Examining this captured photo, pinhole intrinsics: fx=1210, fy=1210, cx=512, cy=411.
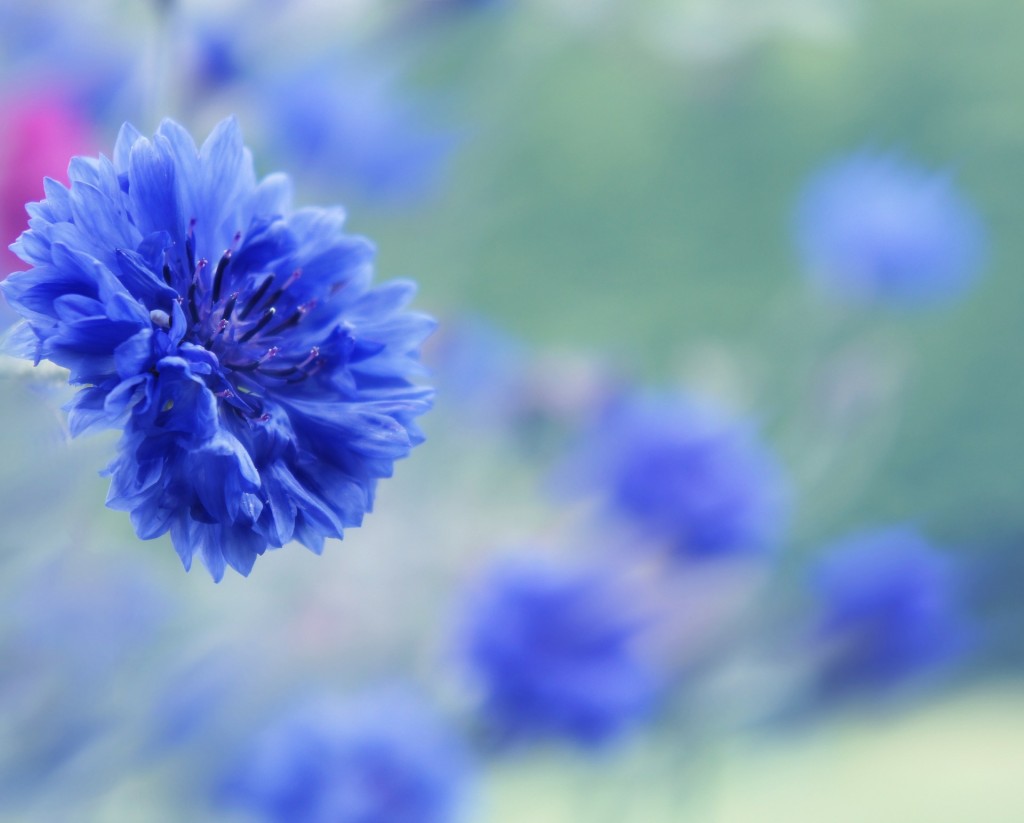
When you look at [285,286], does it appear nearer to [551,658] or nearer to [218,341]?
[218,341]

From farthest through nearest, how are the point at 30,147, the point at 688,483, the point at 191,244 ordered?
the point at 688,483 → the point at 30,147 → the point at 191,244

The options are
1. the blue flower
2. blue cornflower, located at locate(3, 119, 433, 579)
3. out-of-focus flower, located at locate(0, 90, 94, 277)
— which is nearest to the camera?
blue cornflower, located at locate(3, 119, 433, 579)

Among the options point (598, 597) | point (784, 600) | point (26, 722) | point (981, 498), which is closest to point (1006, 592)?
point (981, 498)

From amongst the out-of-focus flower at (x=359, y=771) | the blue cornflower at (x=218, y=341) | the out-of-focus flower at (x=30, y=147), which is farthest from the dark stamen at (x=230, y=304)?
the out-of-focus flower at (x=359, y=771)

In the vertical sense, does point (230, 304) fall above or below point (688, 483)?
below

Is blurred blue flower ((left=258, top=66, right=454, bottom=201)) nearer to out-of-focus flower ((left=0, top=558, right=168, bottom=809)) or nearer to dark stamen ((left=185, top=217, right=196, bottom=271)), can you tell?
out-of-focus flower ((left=0, top=558, right=168, bottom=809))

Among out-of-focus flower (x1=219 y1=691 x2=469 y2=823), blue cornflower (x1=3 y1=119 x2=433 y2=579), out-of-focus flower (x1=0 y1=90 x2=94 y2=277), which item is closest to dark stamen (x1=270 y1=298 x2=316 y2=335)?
blue cornflower (x1=3 y1=119 x2=433 y2=579)

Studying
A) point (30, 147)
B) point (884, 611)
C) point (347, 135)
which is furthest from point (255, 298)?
point (884, 611)

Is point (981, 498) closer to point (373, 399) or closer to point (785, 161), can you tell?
point (785, 161)
